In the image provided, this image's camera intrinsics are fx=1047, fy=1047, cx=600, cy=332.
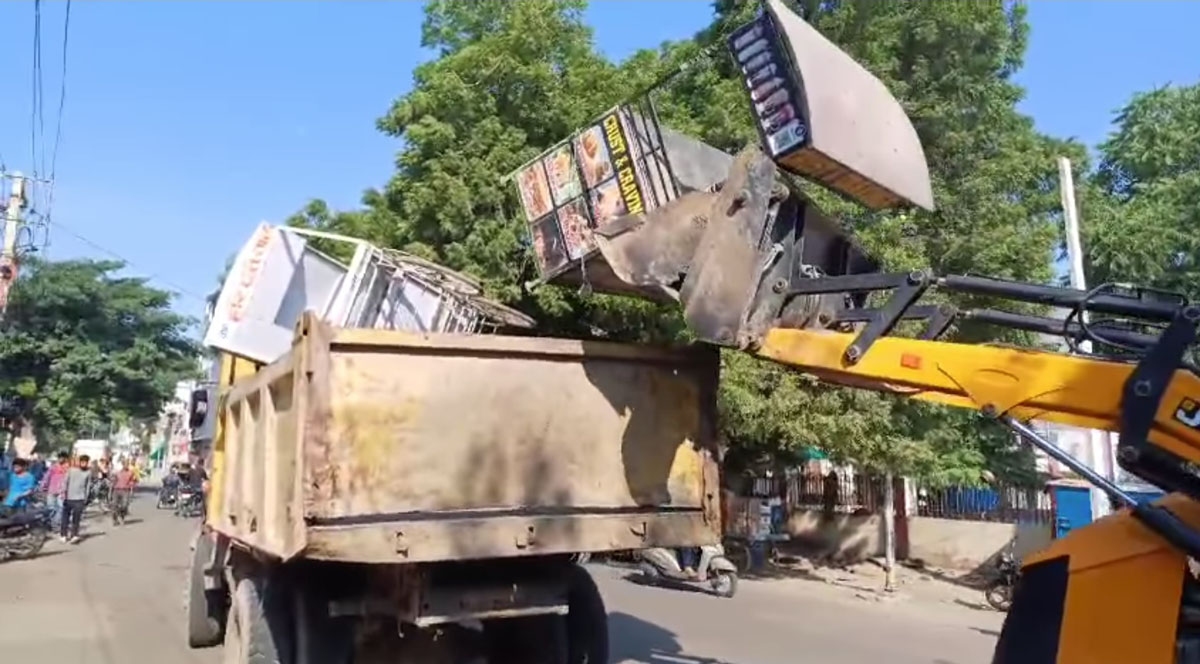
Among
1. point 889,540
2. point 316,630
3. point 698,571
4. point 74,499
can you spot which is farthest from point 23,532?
point 889,540

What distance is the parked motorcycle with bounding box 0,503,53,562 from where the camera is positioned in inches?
593

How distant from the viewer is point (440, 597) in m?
4.92

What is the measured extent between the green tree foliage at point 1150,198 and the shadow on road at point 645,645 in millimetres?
12849

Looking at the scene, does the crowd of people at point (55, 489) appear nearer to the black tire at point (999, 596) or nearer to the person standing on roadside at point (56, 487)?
the person standing on roadside at point (56, 487)

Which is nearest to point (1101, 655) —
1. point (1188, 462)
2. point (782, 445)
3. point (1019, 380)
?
point (1188, 462)

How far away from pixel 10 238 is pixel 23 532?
9.53 m

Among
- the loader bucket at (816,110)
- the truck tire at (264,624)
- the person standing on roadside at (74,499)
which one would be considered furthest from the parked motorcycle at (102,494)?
the loader bucket at (816,110)

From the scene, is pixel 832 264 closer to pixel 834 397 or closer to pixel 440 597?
pixel 440 597

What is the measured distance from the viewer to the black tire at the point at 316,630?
5434 millimetres

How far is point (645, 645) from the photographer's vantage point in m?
8.78

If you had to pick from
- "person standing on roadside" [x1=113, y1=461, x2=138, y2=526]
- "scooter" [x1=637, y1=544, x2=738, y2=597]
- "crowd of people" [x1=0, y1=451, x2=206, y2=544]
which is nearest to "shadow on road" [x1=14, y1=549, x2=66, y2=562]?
"crowd of people" [x1=0, y1=451, x2=206, y2=544]

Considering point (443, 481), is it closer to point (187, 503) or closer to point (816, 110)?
point (816, 110)

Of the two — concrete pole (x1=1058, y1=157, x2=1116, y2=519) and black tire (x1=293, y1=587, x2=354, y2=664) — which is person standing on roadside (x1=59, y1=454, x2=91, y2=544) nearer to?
black tire (x1=293, y1=587, x2=354, y2=664)

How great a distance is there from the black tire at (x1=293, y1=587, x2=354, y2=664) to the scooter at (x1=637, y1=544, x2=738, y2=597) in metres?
4.11
